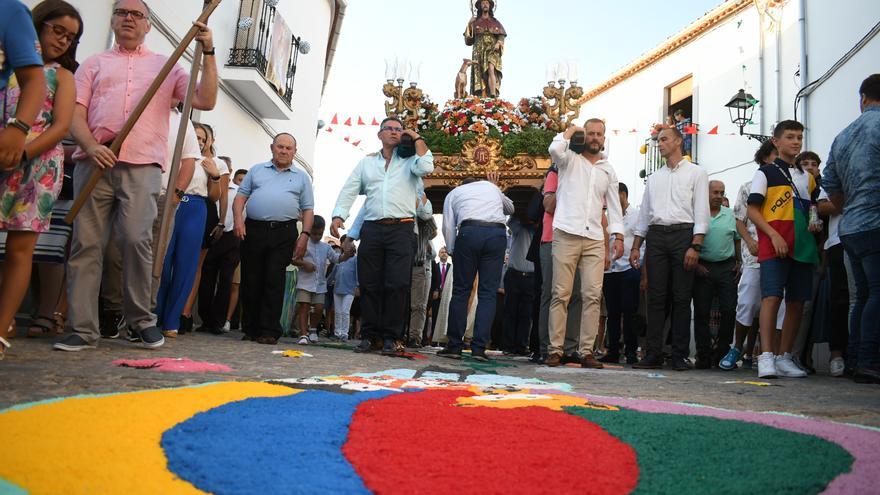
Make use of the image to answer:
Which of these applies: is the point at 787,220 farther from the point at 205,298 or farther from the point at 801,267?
the point at 205,298

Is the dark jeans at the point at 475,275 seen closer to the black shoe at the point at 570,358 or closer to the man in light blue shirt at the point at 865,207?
the black shoe at the point at 570,358

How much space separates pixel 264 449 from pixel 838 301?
532cm

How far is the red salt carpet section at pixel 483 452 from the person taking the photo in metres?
1.25

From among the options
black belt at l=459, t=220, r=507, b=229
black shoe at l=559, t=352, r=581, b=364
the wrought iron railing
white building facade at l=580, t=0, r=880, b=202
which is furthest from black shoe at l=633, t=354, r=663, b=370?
the wrought iron railing

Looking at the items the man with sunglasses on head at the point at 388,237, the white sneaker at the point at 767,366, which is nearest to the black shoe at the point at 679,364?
the white sneaker at the point at 767,366

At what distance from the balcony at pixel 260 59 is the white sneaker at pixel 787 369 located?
9812 mm

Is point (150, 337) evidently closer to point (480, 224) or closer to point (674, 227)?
point (480, 224)

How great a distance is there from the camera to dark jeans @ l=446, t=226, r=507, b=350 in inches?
230

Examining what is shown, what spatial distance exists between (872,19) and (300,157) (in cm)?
1212

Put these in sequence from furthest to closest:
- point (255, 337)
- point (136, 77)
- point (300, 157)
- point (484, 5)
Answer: point (300, 157) < point (484, 5) < point (255, 337) < point (136, 77)

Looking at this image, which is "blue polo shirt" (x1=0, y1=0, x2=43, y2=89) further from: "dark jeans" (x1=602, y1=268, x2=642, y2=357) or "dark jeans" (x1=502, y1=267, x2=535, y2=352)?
"dark jeans" (x1=502, y1=267, x2=535, y2=352)

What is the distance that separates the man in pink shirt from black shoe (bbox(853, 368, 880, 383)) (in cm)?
414

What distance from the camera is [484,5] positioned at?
12.3 m

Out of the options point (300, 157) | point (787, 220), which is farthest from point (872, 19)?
point (300, 157)
